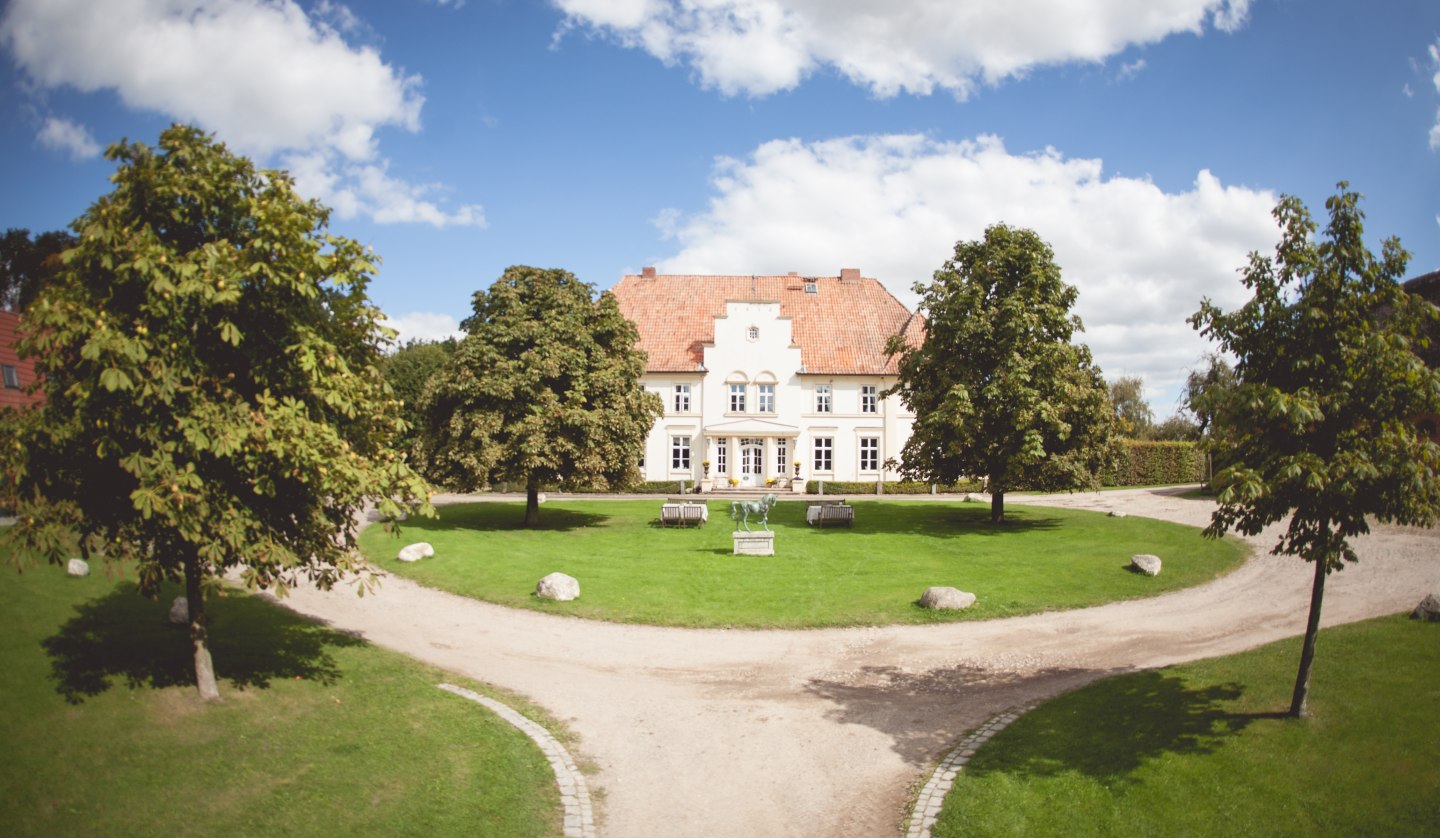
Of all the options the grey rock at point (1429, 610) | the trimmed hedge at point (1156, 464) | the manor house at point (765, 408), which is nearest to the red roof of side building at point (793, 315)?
the manor house at point (765, 408)

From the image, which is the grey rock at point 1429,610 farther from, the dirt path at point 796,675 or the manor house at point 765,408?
the manor house at point 765,408

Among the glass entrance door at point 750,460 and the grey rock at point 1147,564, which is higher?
the glass entrance door at point 750,460

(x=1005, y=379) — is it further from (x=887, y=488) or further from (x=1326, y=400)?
(x=887, y=488)

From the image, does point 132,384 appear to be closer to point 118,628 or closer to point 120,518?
point 120,518

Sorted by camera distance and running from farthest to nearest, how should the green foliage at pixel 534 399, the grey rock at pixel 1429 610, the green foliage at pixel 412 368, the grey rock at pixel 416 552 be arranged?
the green foliage at pixel 412 368 < the green foliage at pixel 534 399 < the grey rock at pixel 416 552 < the grey rock at pixel 1429 610

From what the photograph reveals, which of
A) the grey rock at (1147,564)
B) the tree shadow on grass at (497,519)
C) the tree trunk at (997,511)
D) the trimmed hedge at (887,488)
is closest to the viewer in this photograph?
the grey rock at (1147,564)

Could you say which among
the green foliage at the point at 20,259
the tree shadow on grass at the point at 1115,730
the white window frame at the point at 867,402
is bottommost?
the tree shadow on grass at the point at 1115,730

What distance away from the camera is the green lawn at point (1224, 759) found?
865cm

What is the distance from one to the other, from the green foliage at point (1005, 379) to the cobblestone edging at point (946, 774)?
1721cm

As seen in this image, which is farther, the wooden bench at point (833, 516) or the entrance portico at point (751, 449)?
the entrance portico at point (751, 449)

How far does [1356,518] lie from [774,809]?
25.5 feet

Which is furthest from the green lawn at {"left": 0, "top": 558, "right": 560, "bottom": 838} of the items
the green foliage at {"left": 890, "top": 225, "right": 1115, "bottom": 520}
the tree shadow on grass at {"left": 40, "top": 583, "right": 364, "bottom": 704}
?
the green foliage at {"left": 890, "top": 225, "right": 1115, "bottom": 520}

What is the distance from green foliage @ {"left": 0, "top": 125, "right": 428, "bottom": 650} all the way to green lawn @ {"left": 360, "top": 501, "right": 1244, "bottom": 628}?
349 inches

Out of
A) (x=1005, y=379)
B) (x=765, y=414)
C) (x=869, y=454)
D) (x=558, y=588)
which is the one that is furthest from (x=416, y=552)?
(x=869, y=454)
